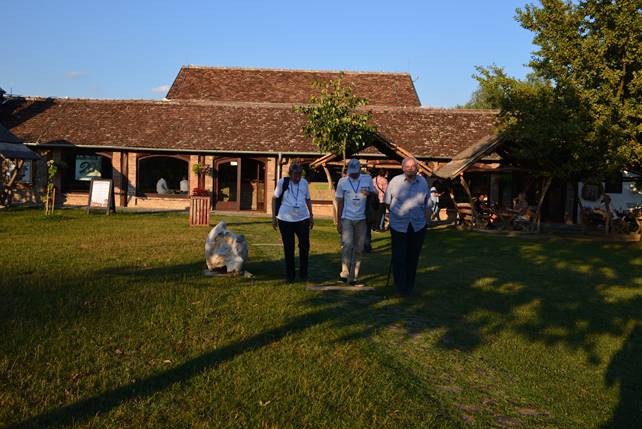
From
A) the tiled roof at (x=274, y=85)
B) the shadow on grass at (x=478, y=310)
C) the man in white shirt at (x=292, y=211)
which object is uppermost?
the tiled roof at (x=274, y=85)

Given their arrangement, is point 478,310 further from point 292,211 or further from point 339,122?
point 339,122

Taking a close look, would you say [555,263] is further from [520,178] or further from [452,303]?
[520,178]

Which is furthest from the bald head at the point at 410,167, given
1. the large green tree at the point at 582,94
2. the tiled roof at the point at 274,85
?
the tiled roof at the point at 274,85

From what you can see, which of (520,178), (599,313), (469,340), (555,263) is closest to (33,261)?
(469,340)

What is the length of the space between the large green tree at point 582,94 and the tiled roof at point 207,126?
7365mm

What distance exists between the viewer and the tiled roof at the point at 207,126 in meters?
27.3

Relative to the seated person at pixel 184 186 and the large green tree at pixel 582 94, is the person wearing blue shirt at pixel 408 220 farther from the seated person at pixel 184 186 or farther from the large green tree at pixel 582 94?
the seated person at pixel 184 186

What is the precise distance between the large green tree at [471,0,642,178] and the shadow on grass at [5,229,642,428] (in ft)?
17.8

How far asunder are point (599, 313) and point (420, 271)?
335cm

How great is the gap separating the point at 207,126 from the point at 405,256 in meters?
22.3

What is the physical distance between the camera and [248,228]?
60.4 ft

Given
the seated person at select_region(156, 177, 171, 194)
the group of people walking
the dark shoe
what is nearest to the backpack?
the group of people walking

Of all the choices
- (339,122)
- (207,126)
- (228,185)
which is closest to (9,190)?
(207,126)

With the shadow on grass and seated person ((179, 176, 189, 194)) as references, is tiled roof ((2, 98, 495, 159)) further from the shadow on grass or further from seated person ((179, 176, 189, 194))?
the shadow on grass
